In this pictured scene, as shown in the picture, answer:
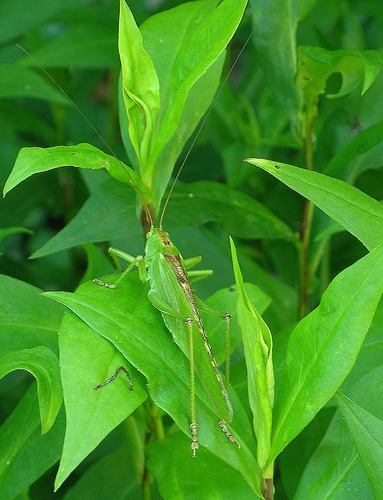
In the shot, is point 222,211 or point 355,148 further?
point 222,211

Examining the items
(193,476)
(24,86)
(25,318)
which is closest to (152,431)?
(193,476)

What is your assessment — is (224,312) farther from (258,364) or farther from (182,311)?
(258,364)

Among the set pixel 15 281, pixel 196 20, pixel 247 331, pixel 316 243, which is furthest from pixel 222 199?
pixel 247 331

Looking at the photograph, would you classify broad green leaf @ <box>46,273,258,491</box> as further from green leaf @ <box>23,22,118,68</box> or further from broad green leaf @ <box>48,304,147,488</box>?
green leaf @ <box>23,22,118,68</box>

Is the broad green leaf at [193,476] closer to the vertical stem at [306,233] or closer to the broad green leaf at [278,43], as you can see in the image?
the vertical stem at [306,233]

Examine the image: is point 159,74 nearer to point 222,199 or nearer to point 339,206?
point 222,199

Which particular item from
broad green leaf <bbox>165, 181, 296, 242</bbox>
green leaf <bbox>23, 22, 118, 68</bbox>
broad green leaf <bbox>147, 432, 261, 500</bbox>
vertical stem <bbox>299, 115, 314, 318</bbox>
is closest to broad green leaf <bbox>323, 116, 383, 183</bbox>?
vertical stem <bbox>299, 115, 314, 318</bbox>
